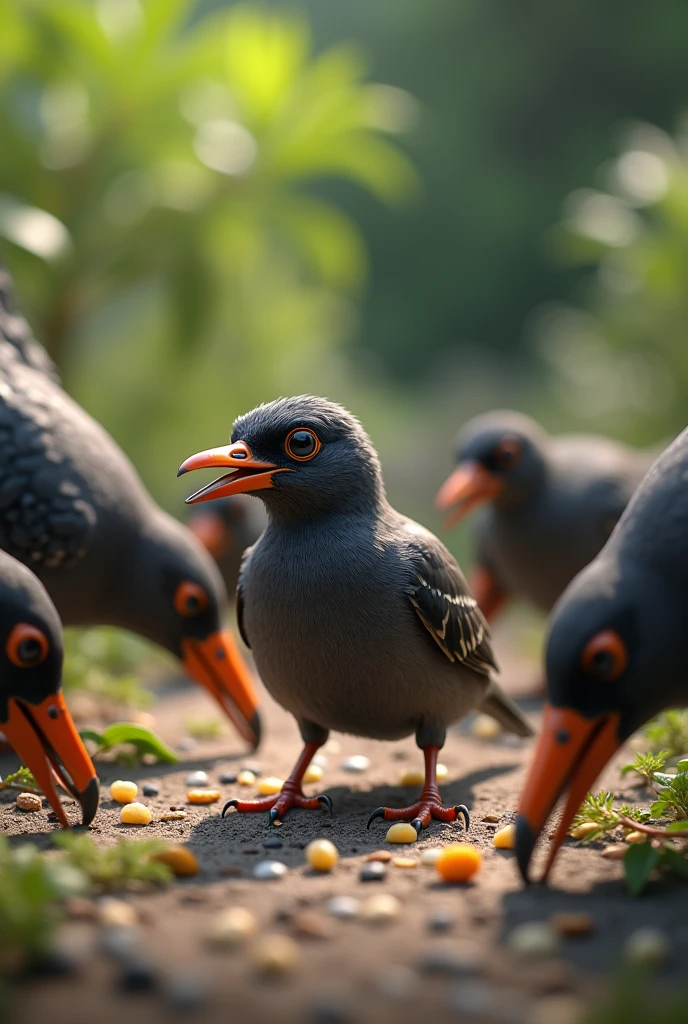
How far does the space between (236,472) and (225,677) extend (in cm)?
156

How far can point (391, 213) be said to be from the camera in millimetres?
18938

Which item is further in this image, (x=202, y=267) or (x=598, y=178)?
(x=598, y=178)

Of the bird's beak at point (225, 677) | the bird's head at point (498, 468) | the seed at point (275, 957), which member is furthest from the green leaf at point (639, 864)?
the bird's head at point (498, 468)

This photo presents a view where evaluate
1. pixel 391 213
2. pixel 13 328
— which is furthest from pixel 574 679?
pixel 391 213

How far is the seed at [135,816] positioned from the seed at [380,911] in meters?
1.14

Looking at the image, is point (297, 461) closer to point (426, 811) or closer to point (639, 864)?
point (426, 811)

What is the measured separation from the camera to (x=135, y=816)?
3.65 meters

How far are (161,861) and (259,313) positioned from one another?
25.8 feet

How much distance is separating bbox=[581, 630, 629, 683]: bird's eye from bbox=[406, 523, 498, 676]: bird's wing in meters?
0.87

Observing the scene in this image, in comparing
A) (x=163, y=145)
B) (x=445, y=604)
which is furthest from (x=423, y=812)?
(x=163, y=145)

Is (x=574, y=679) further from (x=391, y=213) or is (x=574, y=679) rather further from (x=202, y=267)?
(x=391, y=213)

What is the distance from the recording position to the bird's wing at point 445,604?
3645mm

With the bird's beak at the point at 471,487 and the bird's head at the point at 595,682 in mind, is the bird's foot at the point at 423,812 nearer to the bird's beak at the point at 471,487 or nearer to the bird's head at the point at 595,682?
the bird's head at the point at 595,682

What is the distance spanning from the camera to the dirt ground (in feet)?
7.18
